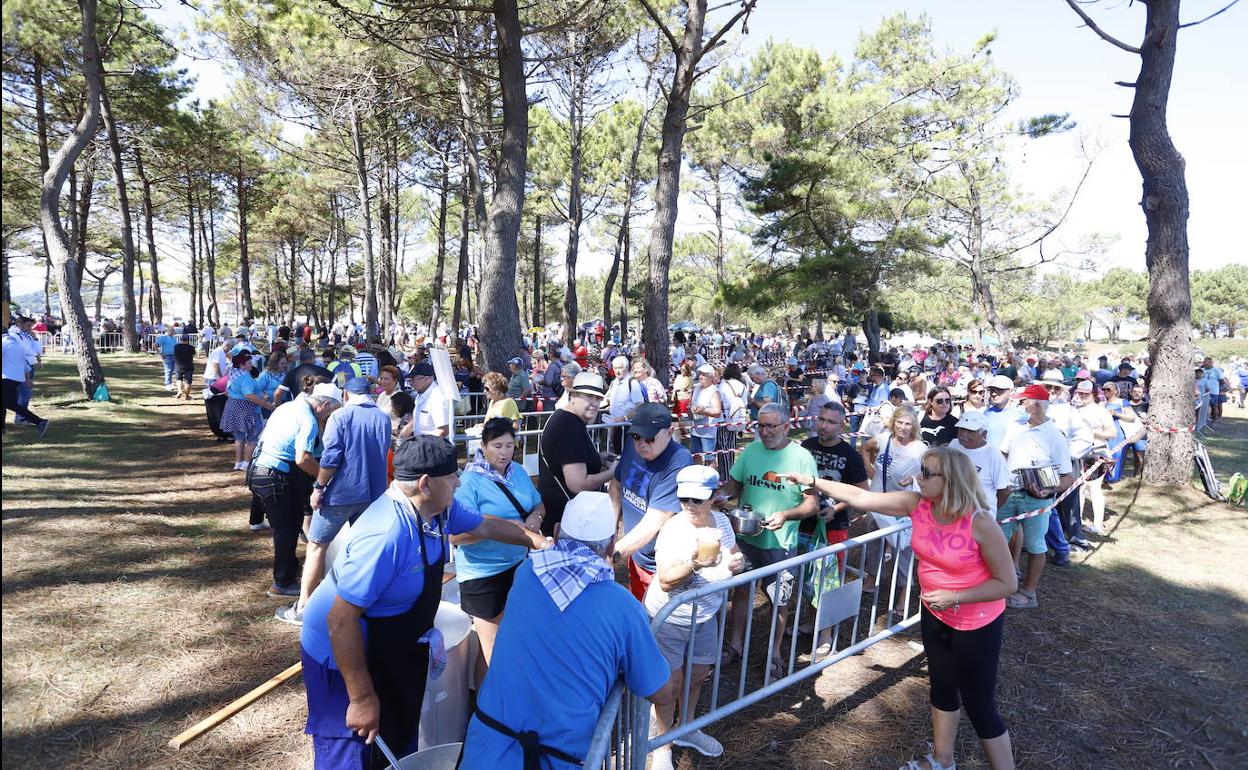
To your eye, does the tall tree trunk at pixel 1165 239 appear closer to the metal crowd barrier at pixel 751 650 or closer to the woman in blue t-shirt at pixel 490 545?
the metal crowd barrier at pixel 751 650

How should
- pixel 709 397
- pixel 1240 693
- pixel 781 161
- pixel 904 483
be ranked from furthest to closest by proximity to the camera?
pixel 781 161 → pixel 709 397 → pixel 904 483 → pixel 1240 693

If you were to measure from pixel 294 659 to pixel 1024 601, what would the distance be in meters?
5.62

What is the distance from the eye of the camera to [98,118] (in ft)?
40.2

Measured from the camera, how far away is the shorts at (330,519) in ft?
15.2

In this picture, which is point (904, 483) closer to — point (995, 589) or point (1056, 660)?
point (1056, 660)

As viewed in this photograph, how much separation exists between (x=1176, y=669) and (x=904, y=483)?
2.12 metres

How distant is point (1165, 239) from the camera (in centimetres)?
905

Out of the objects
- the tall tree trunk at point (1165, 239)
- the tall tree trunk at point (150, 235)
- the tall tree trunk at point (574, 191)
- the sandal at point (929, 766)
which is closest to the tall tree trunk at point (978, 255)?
the tall tree trunk at point (574, 191)

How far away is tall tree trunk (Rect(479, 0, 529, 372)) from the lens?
10.6 m

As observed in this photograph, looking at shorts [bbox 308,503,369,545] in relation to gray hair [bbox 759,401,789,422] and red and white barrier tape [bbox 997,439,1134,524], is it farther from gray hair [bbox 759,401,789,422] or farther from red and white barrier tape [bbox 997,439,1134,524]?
red and white barrier tape [bbox 997,439,1134,524]

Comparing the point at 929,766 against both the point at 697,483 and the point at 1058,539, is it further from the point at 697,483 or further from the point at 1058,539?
the point at 1058,539

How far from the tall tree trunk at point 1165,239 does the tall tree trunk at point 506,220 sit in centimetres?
887

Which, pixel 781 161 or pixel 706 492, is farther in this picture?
pixel 781 161

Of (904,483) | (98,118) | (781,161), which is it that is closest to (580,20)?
(781,161)
